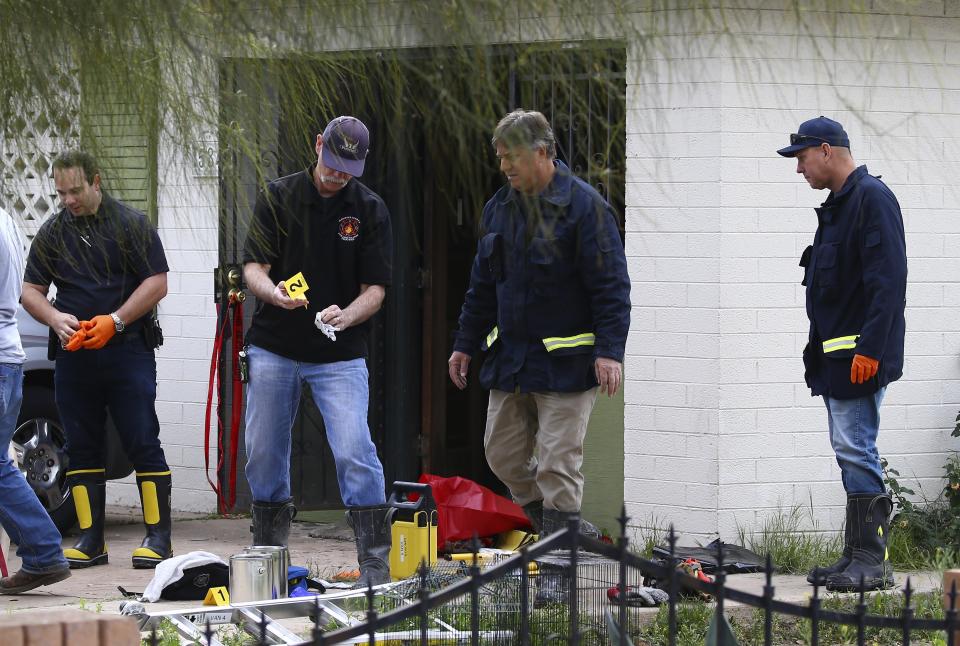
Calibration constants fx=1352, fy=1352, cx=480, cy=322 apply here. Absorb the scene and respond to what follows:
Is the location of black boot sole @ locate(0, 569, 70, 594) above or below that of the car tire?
below

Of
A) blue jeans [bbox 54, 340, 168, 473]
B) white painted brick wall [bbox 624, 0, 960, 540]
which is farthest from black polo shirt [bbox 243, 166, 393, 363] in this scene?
white painted brick wall [bbox 624, 0, 960, 540]

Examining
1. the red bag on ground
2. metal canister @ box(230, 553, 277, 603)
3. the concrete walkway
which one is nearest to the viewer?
metal canister @ box(230, 553, 277, 603)

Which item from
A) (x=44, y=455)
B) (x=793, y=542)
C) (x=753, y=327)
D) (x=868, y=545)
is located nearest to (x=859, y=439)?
(x=868, y=545)

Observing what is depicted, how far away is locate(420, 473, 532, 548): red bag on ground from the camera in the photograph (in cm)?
734

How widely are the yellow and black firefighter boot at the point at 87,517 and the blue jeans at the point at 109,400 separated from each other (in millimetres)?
66

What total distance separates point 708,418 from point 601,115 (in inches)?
195

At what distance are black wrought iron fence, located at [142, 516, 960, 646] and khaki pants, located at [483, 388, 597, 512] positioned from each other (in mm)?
513

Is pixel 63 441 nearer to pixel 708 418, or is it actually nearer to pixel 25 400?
pixel 25 400

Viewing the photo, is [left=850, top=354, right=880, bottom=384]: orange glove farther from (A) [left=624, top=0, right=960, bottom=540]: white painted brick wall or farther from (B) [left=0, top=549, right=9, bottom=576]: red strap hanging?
(B) [left=0, top=549, right=9, bottom=576]: red strap hanging

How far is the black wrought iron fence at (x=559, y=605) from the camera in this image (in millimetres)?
3305

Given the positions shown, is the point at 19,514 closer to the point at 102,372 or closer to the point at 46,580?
the point at 46,580

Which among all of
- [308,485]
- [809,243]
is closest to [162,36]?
[809,243]

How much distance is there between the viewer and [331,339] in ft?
20.4

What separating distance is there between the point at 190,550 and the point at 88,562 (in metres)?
0.69
